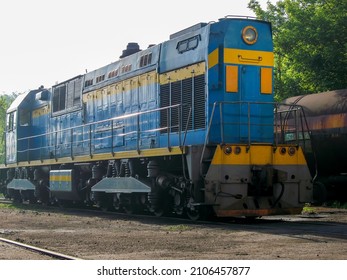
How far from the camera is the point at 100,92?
1908 cm

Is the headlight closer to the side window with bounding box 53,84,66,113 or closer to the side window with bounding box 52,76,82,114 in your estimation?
the side window with bounding box 52,76,82,114

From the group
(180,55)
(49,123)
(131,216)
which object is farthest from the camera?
(49,123)

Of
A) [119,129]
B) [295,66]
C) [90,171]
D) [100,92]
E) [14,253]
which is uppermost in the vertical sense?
[295,66]

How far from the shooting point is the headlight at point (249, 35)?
14.2 metres

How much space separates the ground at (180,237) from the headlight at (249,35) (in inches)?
165

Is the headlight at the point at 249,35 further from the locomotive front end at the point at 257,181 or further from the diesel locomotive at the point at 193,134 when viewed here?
the locomotive front end at the point at 257,181

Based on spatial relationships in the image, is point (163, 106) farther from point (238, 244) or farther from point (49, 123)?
point (49, 123)

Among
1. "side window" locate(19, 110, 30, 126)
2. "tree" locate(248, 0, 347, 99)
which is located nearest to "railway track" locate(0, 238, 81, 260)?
"side window" locate(19, 110, 30, 126)

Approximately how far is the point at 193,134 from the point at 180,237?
3925 millimetres

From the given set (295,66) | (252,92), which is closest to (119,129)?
(252,92)

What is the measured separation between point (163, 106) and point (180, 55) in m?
1.42

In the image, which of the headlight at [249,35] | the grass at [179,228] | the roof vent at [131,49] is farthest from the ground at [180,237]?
the roof vent at [131,49]

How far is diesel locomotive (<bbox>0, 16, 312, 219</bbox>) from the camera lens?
1319 centimetres

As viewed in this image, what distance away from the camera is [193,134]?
566 inches
